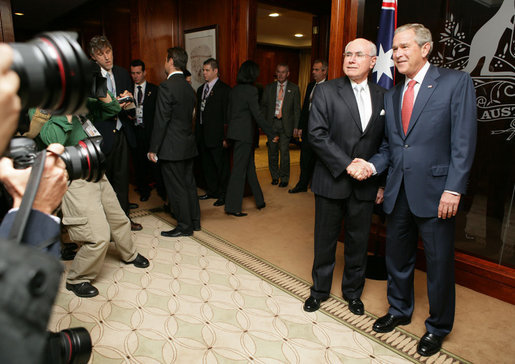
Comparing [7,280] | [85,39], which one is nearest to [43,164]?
[7,280]

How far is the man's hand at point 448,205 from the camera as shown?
75.9 inches

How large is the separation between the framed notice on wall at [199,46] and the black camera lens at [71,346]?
438 centimetres

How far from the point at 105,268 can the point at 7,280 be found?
2.73 meters

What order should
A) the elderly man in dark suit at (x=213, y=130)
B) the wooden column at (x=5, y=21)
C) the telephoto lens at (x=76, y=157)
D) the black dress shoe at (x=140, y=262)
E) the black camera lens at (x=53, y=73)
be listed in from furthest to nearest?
the elderly man in dark suit at (x=213, y=130)
the wooden column at (x=5, y=21)
the black dress shoe at (x=140, y=262)
the telephoto lens at (x=76, y=157)
the black camera lens at (x=53, y=73)

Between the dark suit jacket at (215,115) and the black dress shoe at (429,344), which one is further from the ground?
the dark suit jacket at (215,115)

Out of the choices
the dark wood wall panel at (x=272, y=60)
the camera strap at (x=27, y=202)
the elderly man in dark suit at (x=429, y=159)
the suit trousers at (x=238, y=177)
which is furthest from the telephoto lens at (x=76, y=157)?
the dark wood wall panel at (x=272, y=60)

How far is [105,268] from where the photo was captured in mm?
3016

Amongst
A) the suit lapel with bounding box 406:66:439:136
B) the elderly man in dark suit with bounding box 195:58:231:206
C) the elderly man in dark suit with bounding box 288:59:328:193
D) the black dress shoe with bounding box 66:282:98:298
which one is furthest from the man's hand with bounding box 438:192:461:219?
the elderly man in dark suit with bounding box 288:59:328:193

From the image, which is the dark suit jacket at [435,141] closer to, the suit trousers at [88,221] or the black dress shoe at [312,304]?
the black dress shoe at [312,304]

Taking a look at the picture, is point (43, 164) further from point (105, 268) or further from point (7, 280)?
point (105, 268)

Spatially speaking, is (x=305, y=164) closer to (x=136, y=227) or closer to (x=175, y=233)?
(x=175, y=233)

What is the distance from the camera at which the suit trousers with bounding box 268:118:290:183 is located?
224 inches

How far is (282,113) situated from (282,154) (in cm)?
61

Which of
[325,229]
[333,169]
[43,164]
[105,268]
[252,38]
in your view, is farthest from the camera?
[252,38]
